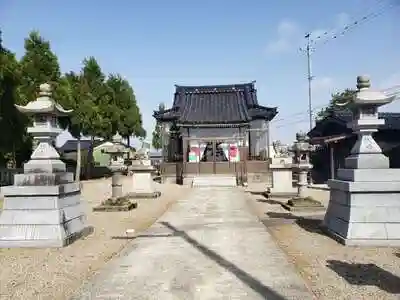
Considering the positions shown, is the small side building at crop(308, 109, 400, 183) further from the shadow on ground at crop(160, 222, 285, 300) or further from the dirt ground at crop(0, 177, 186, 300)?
the dirt ground at crop(0, 177, 186, 300)

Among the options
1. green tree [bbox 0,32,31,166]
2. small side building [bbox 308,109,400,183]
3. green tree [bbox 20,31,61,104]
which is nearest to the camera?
green tree [bbox 0,32,31,166]

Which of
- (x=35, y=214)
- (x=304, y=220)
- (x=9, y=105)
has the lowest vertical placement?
(x=304, y=220)

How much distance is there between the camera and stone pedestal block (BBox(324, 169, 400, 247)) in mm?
7945

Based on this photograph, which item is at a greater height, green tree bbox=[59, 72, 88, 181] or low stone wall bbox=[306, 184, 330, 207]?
green tree bbox=[59, 72, 88, 181]

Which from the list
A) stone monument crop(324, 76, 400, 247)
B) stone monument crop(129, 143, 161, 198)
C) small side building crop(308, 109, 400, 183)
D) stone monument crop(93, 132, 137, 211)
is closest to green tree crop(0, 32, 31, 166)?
stone monument crop(129, 143, 161, 198)

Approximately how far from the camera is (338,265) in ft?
21.9

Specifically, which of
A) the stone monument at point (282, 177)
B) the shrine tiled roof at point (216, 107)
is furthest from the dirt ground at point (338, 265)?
the shrine tiled roof at point (216, 107)

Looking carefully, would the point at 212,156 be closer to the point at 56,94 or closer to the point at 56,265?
the point at 56,94

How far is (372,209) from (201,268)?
379 cm

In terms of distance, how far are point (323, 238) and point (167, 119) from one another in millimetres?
28692

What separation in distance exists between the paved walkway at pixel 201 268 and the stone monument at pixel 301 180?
4261mm

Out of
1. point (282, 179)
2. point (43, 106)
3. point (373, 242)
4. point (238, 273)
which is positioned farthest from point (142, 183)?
point (238, 273)

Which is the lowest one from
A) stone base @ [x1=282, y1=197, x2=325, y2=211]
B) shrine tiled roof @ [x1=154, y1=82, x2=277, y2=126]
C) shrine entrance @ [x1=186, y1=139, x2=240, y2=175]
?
stone base @ [x1=282, y1=197, x2=325, y2=211]

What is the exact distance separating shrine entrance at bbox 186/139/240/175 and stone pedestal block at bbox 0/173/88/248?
21662mm
